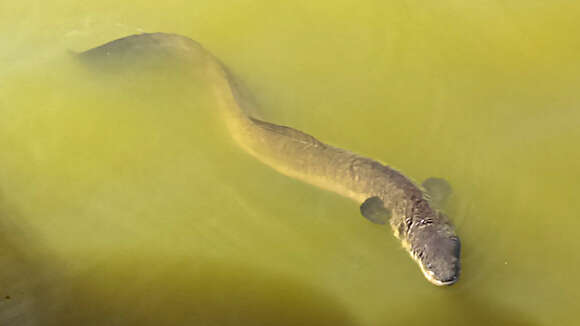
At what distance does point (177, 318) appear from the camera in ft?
8.93

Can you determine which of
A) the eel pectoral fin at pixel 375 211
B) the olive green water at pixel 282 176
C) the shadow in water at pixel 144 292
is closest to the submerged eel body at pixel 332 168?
the eel pectoral fin at pixel 375 211

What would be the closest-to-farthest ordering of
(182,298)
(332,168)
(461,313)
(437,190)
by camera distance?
(461,313) < (182,298) < (437,190) < (332,168)

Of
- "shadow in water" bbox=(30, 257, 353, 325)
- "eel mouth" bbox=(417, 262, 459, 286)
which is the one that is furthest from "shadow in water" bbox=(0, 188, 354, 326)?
"eel mouth" bbox=(417, 262, 459, 286)

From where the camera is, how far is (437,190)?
3.18 metres

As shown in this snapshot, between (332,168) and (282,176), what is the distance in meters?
0.38

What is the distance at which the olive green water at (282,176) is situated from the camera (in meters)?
2.82

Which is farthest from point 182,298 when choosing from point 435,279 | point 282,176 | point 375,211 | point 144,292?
point 435,279

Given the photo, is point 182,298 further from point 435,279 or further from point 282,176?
point 435,279

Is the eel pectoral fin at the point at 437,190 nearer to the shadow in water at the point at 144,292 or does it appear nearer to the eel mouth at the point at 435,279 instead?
the eel mouth at the point at 435,279

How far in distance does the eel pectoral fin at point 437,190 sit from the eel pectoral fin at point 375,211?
0.30m

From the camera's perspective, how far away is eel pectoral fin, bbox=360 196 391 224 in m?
3.16

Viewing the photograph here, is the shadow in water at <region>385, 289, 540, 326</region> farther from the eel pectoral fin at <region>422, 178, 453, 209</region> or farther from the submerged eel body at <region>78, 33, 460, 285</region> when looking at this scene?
the eel pectoral fin at <region>422, 178, 453, 209</region>

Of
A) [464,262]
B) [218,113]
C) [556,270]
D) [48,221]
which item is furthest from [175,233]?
[556,270]

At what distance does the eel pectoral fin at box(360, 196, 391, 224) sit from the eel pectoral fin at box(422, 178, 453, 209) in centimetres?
30
